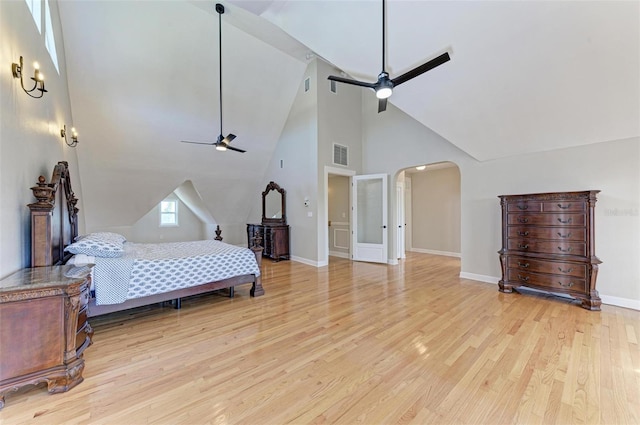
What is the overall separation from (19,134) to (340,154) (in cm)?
511

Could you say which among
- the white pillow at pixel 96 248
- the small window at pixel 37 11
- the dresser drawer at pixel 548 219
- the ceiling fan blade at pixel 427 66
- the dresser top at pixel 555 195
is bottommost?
the white pillow at pixel 96 248

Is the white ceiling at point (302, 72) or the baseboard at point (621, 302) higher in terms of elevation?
the white ceiling at point (302, 72)

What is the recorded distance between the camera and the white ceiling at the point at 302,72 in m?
2.57

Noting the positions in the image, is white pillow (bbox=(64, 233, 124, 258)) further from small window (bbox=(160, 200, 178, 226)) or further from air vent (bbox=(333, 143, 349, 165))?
small window (bbox=(160, 200, 178, 226))

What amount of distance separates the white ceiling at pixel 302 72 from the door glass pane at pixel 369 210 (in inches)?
88.7

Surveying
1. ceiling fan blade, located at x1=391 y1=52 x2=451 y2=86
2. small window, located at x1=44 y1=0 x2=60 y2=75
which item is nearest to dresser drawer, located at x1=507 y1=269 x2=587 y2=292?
ceiling fan blade, located at x1=391 y1=52 x2=451 y2=86

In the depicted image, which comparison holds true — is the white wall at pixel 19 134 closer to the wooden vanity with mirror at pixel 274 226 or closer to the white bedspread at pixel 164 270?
the white bedspread at pixel 164 270

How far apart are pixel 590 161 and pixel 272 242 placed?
5850 millimetres

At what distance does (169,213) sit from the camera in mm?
8766

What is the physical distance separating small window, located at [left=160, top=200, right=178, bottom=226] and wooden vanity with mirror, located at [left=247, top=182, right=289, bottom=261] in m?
3.05

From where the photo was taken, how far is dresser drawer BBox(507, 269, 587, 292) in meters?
3.36

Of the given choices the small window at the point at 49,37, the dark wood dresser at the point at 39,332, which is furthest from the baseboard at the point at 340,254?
the small window at the point at 49,37

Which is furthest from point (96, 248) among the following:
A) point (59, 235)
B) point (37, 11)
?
point (37, 11)

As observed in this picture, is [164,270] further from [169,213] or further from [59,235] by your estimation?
[169,213]
